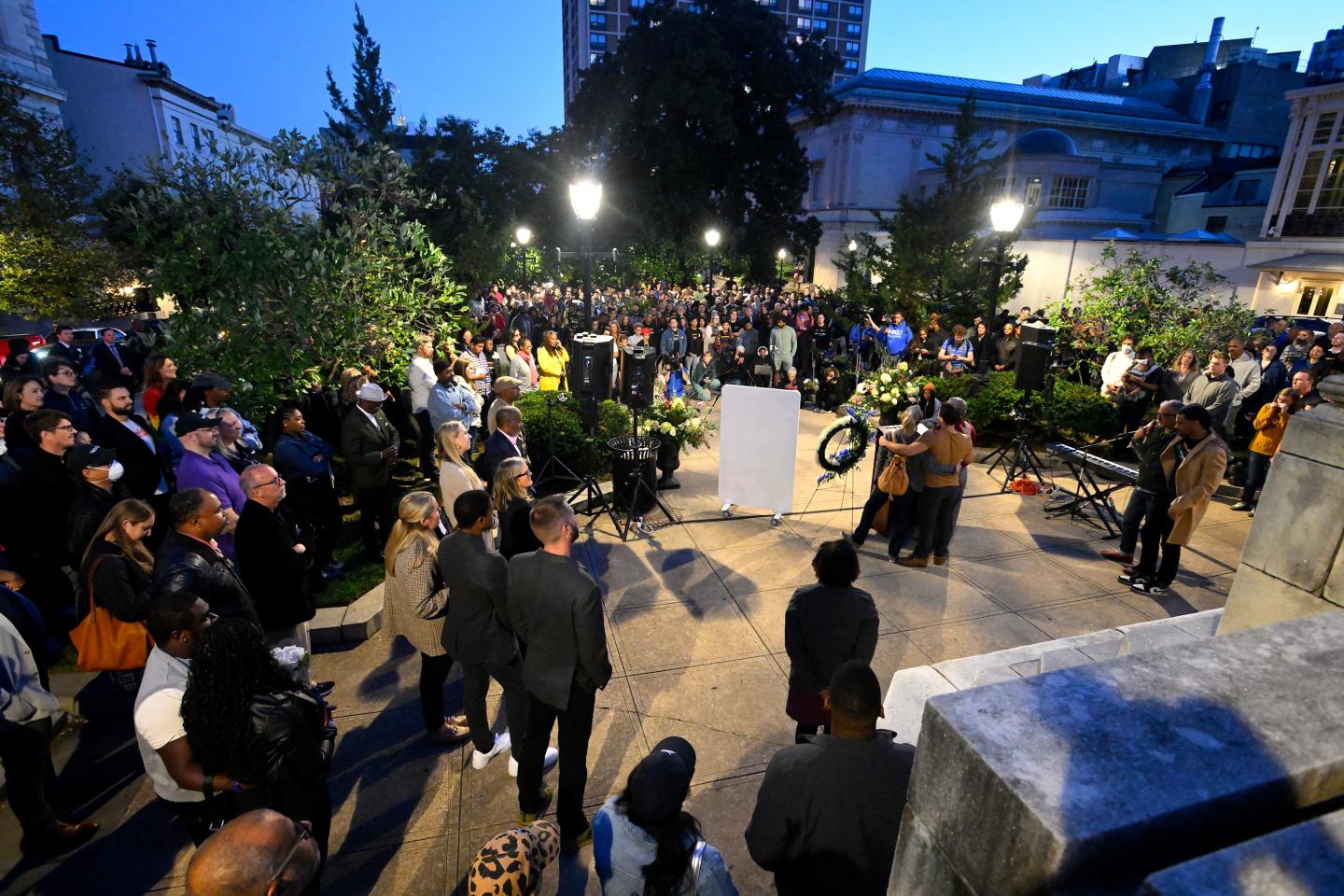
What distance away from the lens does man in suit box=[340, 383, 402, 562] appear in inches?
254

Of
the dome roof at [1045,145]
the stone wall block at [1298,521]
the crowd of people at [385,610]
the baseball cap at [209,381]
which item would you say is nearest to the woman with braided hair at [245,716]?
the crowd of people at [385,610]

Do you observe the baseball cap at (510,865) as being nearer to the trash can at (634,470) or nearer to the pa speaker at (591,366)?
the trash can at (634,470)

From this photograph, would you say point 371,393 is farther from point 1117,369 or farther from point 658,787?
point 1117,369

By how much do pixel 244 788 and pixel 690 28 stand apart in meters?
35.8

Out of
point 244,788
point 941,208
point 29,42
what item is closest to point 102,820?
point 244,788

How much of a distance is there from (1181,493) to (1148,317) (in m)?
8.76

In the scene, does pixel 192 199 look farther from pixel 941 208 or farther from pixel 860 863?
pixel 941 208

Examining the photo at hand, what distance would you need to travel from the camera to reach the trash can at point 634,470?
26.3 ft

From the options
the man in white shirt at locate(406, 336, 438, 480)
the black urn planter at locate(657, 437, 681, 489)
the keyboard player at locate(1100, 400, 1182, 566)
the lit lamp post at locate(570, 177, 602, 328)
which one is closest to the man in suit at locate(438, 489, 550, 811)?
the black urn planter at locate(657, 437, 681, 489)

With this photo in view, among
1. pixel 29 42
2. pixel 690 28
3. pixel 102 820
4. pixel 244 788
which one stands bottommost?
pixel 102 820

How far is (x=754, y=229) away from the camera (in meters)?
34.8

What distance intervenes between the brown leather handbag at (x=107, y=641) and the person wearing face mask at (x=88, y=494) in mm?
1035

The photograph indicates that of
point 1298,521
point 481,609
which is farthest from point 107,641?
point 1298,521

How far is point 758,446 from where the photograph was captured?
801cm
